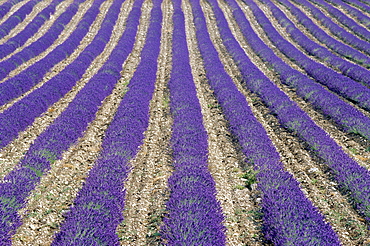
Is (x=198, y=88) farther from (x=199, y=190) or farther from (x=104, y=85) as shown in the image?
(x=199, y=190)

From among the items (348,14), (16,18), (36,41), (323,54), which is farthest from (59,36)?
(348,14)

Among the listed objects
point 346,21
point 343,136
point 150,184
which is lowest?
point 343,136

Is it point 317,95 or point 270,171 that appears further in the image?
point 317,95

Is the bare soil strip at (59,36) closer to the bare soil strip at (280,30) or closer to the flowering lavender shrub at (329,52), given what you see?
the bare soil strip at (280,30)

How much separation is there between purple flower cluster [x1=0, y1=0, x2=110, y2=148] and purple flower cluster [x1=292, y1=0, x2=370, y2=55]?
47.5 feet

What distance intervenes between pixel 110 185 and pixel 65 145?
88.3 inches

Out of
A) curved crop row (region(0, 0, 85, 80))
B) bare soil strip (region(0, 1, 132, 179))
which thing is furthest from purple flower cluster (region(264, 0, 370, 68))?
curved crop row (region(0, 0, 85, 80))

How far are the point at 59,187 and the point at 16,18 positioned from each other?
19.0 metres

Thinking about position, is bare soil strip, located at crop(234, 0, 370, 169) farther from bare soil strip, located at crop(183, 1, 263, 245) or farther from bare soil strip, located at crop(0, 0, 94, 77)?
bare soil strip, located at crop(0, 0, 94, 77)

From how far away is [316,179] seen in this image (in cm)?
705

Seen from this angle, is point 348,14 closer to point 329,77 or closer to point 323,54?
point 323,54

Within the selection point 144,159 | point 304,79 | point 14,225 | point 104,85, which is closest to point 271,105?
point 304,79

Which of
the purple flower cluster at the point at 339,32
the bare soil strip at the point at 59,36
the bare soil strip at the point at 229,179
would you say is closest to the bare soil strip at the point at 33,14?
→ the bare soil strip at the point at 59,36

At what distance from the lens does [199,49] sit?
18.2 metres
